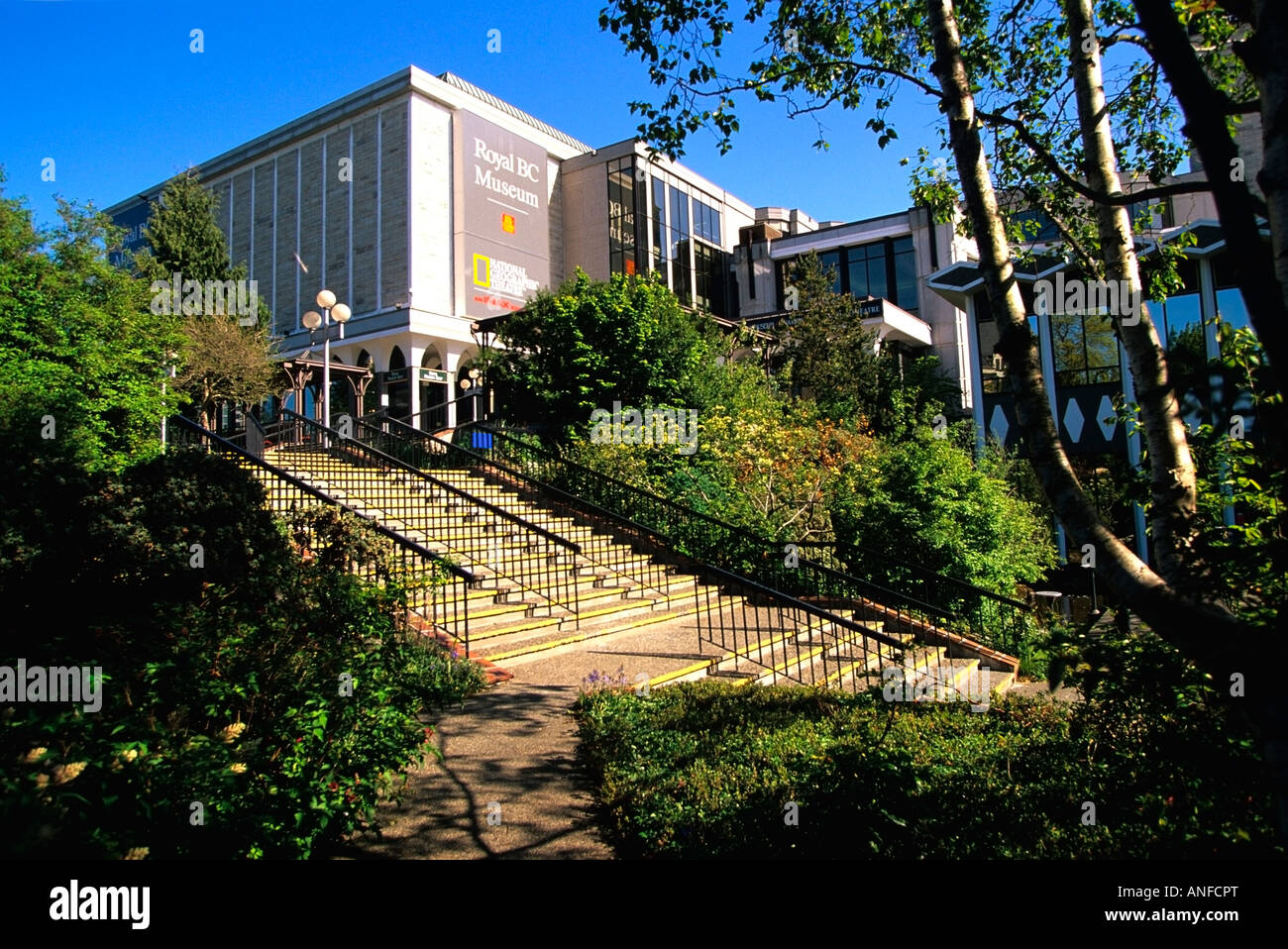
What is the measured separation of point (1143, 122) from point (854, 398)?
16.6 meters

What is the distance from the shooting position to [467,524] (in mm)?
11812

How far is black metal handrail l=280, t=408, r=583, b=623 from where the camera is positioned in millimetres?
10047

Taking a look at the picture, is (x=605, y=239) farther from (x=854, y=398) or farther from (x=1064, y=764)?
(x=1064, y=764)

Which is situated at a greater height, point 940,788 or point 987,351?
point 987,351

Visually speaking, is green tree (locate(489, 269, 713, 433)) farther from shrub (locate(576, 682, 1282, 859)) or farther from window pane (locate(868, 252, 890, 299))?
window pane (locate(868, 252, 890, 299))

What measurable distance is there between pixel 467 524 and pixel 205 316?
13722 millimetres

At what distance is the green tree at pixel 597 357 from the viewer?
17.3 meters

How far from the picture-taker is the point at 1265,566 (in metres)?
3.07

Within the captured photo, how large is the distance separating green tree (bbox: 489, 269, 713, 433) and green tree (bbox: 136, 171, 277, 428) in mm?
7281

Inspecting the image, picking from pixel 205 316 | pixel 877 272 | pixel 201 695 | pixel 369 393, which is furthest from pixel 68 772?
pixel 877 272

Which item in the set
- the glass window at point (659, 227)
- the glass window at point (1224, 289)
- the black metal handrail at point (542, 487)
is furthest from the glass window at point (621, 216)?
the glass window at point (1224, 289)

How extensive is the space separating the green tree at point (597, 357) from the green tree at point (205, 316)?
728 centimetres

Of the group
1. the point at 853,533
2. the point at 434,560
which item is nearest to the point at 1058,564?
the point at 853,533

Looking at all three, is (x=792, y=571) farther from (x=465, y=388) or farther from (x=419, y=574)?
(x=465, y=388)
